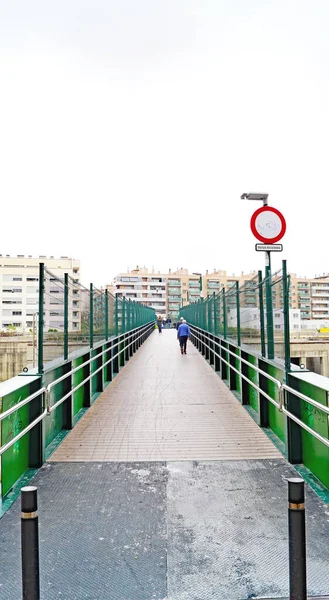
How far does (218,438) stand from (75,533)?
2.44m

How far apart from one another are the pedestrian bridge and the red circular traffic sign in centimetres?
167

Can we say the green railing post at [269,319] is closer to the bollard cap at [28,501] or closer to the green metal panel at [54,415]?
the green metal panel at [54,415]

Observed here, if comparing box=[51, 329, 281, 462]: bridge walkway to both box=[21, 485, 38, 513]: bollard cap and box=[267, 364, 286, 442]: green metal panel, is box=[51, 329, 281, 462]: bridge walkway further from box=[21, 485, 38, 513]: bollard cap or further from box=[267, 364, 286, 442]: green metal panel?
box=[21, 485, 38, 513]: bollard cap

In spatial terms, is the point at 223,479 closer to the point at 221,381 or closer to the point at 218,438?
the point at 218,438

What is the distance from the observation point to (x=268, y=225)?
5934 mm

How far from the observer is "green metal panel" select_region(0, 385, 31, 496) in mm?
3324

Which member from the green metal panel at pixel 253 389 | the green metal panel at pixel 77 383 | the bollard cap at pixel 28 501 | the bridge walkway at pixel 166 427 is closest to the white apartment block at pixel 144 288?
the bridge walkway at pixel 166 427

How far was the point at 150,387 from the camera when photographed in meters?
8.23

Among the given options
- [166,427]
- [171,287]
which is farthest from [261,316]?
[171,287]

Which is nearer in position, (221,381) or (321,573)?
(321,573)

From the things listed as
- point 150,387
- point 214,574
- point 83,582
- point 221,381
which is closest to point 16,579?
point 83,582

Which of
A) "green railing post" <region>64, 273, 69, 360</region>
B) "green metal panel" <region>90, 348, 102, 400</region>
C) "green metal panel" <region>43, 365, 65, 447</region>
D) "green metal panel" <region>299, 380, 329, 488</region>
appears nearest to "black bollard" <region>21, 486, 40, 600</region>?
"green metal panel" <region>299, 380, 329, 488</region>

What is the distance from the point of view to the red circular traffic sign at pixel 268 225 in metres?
5.86

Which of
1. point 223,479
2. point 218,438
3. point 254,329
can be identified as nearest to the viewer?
point 223,479
